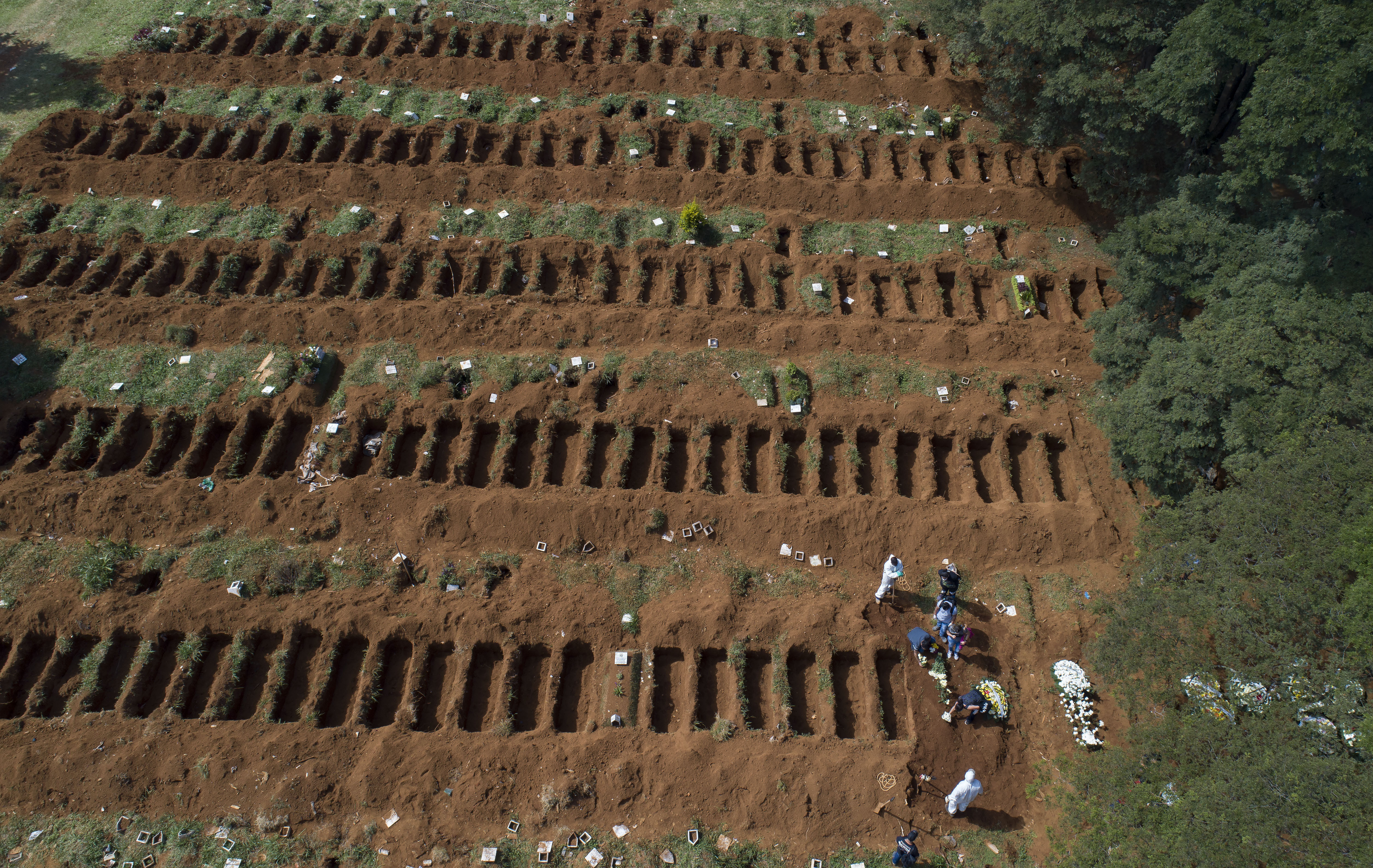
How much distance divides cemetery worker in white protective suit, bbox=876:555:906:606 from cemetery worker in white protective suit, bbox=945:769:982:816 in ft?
9.66

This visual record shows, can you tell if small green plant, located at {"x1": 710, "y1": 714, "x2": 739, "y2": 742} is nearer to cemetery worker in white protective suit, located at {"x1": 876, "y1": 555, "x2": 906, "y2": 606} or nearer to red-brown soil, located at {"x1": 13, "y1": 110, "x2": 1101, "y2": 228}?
cemetery worker in white protective suit, located at {"x1": 876, "y1": 555, "x2": 906, "y2": 606}

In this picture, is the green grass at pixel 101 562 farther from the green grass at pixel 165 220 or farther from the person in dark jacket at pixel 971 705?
the person in dark jacket at pixel 971 705

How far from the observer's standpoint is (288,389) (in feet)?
50.0

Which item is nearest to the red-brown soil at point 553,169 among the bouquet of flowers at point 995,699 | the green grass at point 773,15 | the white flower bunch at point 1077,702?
the green grass at point 773,15

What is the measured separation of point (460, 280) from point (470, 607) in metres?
7.62

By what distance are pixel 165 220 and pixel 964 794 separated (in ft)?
66.2

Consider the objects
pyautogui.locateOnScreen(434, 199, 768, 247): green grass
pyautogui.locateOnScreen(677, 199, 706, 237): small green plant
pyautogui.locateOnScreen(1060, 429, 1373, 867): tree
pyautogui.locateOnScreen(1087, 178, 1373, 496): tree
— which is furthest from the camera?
pyautogui.locateOnScreen(434, 199, 768, 247): green grass

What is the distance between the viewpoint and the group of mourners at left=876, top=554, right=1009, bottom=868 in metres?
12.1

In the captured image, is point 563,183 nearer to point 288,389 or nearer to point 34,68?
point 288,389

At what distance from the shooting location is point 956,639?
12789 millimetres

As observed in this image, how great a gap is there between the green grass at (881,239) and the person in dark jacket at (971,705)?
31.9 feet

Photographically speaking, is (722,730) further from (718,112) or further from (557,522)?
(718,112)

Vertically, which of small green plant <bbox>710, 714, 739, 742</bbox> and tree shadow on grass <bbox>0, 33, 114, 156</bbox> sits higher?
tree shadow on grass <bbox>0, 33, 114, 156</bbox>

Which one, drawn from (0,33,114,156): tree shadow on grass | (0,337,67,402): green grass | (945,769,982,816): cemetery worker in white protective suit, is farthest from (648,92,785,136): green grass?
(945,769,982,816): cemetery worker in white protective suit
